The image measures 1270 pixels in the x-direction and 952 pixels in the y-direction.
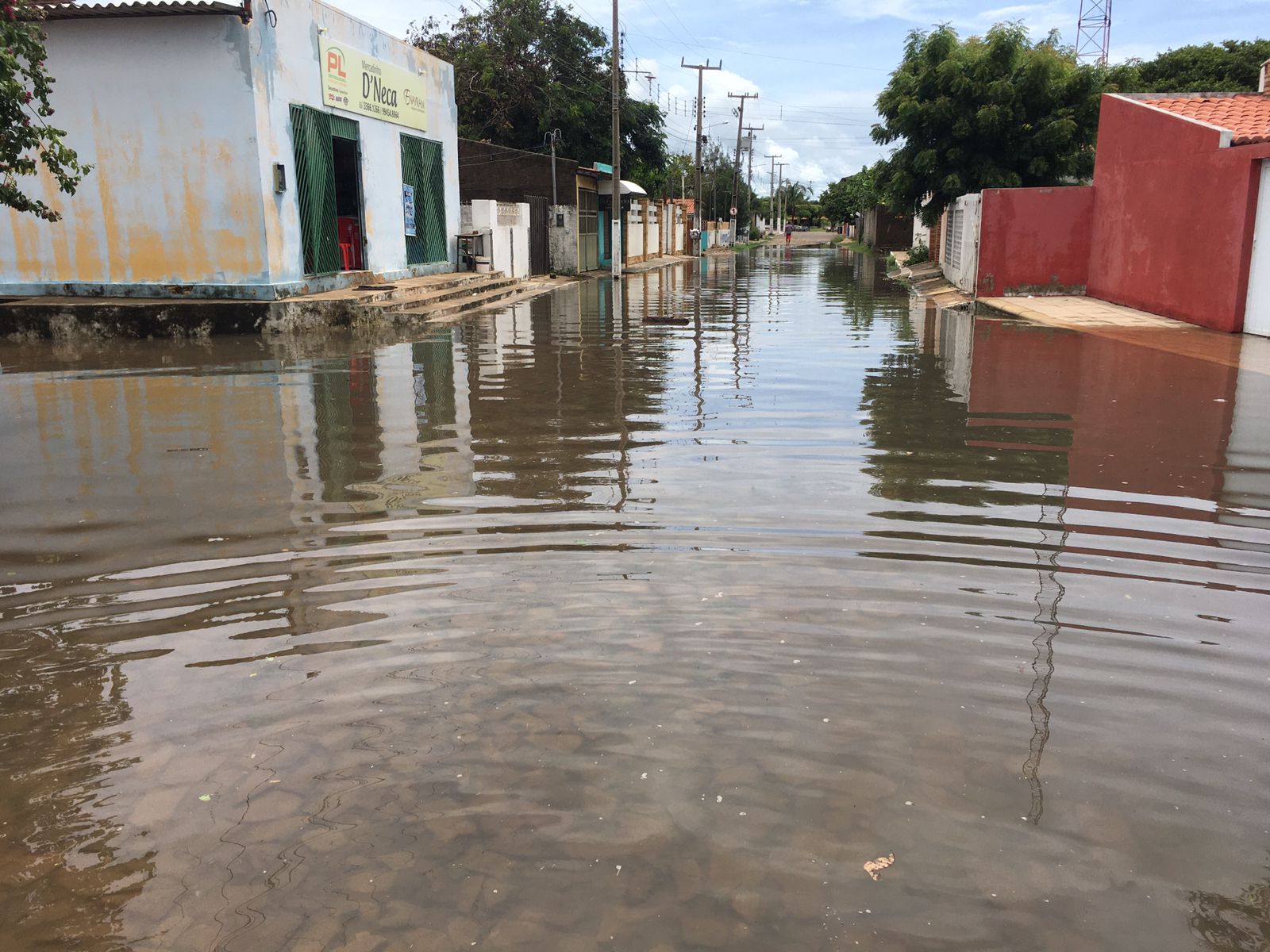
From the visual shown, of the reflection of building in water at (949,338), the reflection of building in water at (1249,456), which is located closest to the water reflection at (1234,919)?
the reflection of building in water at (1249,456)

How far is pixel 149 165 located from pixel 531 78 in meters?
25.4

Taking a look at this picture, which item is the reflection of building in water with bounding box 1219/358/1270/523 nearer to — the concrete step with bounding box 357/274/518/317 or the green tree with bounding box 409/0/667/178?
the concrete step with bounding box 357/274/518/317

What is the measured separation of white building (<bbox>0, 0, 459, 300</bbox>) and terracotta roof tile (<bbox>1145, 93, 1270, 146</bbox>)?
15.2m

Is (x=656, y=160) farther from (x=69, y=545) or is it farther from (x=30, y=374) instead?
(x=69, y=545)

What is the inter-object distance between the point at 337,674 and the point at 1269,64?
2272 centimetres

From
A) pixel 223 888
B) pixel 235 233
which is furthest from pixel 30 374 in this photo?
pixel 223 888

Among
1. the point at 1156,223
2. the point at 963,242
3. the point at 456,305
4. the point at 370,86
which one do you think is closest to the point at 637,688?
the point at 1156,223

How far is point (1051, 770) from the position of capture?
11.0ft

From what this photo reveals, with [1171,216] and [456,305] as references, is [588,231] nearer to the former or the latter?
[456,305]

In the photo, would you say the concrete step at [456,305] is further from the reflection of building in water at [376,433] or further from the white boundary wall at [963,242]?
the white boundary wall at [963,242]

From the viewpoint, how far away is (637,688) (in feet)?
13.0

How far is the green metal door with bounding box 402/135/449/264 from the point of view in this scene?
2347cm

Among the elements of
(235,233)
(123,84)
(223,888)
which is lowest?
(223,888)

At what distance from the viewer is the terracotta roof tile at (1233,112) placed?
15.7 m
